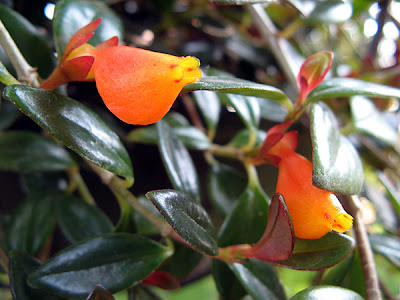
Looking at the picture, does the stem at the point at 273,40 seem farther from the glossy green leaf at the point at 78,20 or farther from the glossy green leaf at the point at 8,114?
the glossy green leaf at the point at 8,114

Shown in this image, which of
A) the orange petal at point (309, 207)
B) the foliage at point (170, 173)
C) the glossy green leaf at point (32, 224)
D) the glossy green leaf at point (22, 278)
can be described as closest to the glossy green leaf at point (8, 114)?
the foliage at point (170, 173)

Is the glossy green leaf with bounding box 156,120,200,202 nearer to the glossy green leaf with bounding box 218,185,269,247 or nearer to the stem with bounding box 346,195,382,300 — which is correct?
the glossy green leaf with bounding box 218,185,269,247

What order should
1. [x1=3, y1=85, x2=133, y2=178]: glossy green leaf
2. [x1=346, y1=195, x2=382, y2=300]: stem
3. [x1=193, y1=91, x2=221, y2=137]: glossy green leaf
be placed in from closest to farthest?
[x1=3, y1=85, x2=133, y2=178]: glossy green leaf < [x1=346, y1=195, x2=382, y2=300]: stem < [x1=193, y1=91, x2=221, y2=137]: glossy green leaf

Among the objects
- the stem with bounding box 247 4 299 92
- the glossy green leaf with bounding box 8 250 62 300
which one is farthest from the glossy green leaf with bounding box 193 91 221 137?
the glossy green leaf with bounding box 8 250 62 300

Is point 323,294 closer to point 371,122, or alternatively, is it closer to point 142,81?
point 142,81

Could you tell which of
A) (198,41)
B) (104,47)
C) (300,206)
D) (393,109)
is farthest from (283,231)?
(393,109)

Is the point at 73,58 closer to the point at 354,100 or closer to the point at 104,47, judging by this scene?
the point at 104,47
